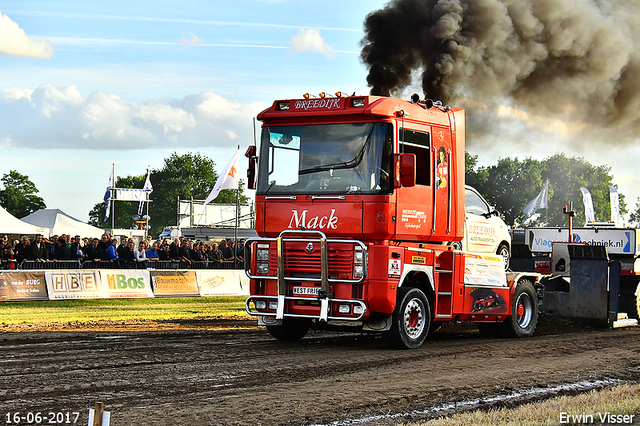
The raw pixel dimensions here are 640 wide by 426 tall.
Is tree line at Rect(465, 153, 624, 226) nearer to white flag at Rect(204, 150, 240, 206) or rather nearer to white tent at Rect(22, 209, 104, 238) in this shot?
white tent at Rect(22, 209, 104, 238)

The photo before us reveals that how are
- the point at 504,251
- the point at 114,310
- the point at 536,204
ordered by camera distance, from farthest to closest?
the point at 536,204, the point at 114,310, the point at 504,251

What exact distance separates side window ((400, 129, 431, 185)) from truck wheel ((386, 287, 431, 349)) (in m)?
1.67

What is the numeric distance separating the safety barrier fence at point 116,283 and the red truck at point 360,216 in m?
11.6

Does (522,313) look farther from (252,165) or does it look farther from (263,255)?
(252,165)

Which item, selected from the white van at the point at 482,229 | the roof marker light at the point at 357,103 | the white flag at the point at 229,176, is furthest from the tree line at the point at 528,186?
the roof marker light at the point at 357,103

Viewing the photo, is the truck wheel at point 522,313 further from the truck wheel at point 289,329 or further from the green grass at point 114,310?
the green grass at point 114,310

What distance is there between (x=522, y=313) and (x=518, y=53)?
21.8 feet

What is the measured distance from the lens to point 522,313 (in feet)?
43.3

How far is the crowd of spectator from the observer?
2141cm

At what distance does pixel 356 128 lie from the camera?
34.0 feet

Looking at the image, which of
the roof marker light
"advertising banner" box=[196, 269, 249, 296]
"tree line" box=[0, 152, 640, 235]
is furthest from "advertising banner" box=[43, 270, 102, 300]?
"tree line" box=[0, 152, 640, 235]

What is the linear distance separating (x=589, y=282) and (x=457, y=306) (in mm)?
4397

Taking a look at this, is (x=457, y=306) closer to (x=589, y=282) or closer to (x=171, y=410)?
(x=589, y=282)

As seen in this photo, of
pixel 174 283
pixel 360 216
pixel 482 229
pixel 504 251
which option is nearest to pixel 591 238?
pixel 504 251
